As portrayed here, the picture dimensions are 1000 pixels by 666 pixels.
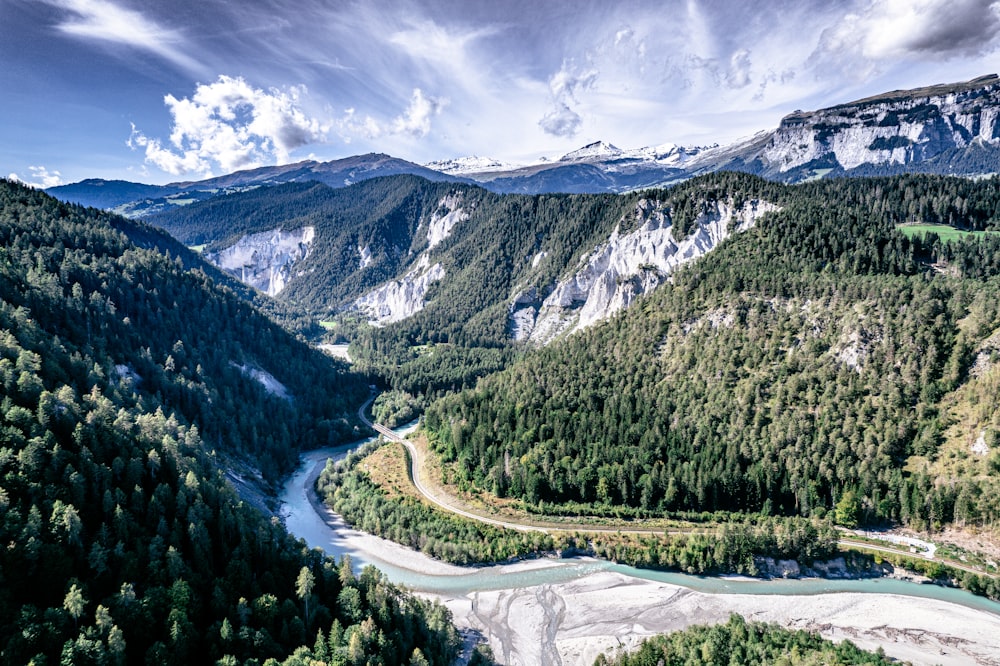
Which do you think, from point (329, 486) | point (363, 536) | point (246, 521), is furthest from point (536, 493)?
point (246, 521)

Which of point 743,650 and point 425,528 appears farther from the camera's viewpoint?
point 425,528

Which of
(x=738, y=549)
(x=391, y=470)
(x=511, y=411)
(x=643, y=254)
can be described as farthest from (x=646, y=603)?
(x=643, y=254)

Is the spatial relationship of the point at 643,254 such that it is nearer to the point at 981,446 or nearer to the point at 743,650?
the point at 981,446

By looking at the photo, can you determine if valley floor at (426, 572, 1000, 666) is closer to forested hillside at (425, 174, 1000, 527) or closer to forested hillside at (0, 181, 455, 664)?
forested hillside at (0, 181, 455, 664)

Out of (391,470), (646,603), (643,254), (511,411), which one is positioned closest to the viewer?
(646,603)

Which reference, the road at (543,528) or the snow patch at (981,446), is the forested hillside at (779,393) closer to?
the snow patch at (981,446)

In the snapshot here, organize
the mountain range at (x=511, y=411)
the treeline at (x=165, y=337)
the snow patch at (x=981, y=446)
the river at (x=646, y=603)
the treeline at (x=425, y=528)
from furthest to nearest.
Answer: the treeline at (x=165, y=337) < the treeline at (x=425, y=528) < the snow patch at (x=981, y=446) < the river at (x=646, y=603) < the mountain range at (x=511, y=411)

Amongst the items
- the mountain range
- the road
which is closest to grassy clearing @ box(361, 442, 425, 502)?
the road

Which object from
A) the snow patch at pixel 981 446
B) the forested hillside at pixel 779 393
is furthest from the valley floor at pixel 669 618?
the snow patch at pixel 981 446
